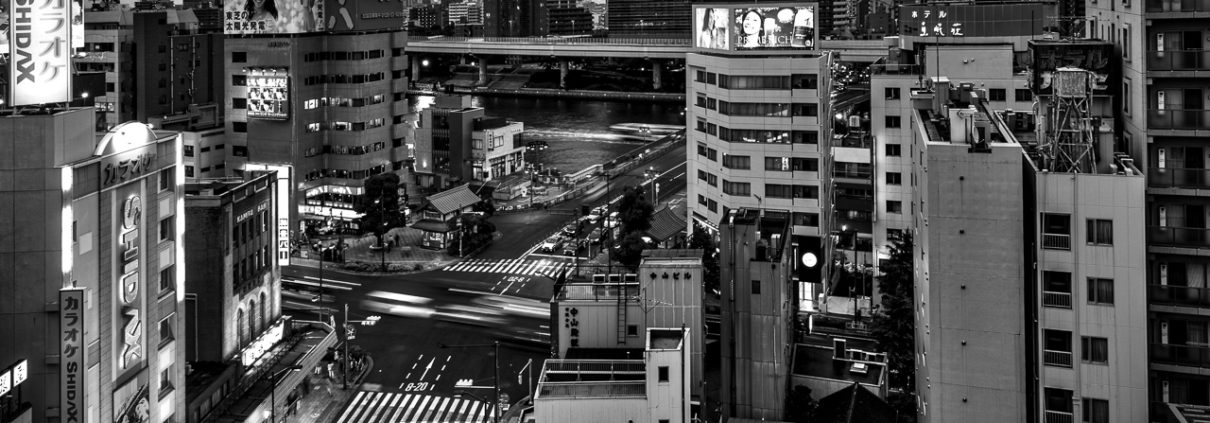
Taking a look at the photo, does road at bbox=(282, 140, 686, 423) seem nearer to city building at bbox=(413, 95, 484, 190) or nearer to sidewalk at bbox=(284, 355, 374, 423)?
sidewalk at bbox=(284, 355, 374, 423)

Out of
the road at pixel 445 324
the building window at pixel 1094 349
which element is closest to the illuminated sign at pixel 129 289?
the road at pixel 445 324

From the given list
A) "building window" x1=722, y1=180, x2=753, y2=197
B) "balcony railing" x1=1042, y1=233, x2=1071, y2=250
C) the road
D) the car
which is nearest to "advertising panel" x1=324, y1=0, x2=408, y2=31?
the road

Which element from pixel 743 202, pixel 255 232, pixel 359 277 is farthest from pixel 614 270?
pixel 255 232

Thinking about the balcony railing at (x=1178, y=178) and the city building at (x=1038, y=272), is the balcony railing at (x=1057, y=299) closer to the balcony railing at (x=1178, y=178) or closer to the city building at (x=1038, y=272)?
the city building at (x=1038, y=272)

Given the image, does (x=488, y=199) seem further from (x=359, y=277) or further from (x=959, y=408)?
(x=959, y=408)

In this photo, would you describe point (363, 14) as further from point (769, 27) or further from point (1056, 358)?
point (1056, 358)

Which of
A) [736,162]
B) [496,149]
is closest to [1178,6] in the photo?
[736,162]

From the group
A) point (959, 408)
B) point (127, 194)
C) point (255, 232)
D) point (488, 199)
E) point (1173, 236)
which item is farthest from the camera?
point (488, 199)
